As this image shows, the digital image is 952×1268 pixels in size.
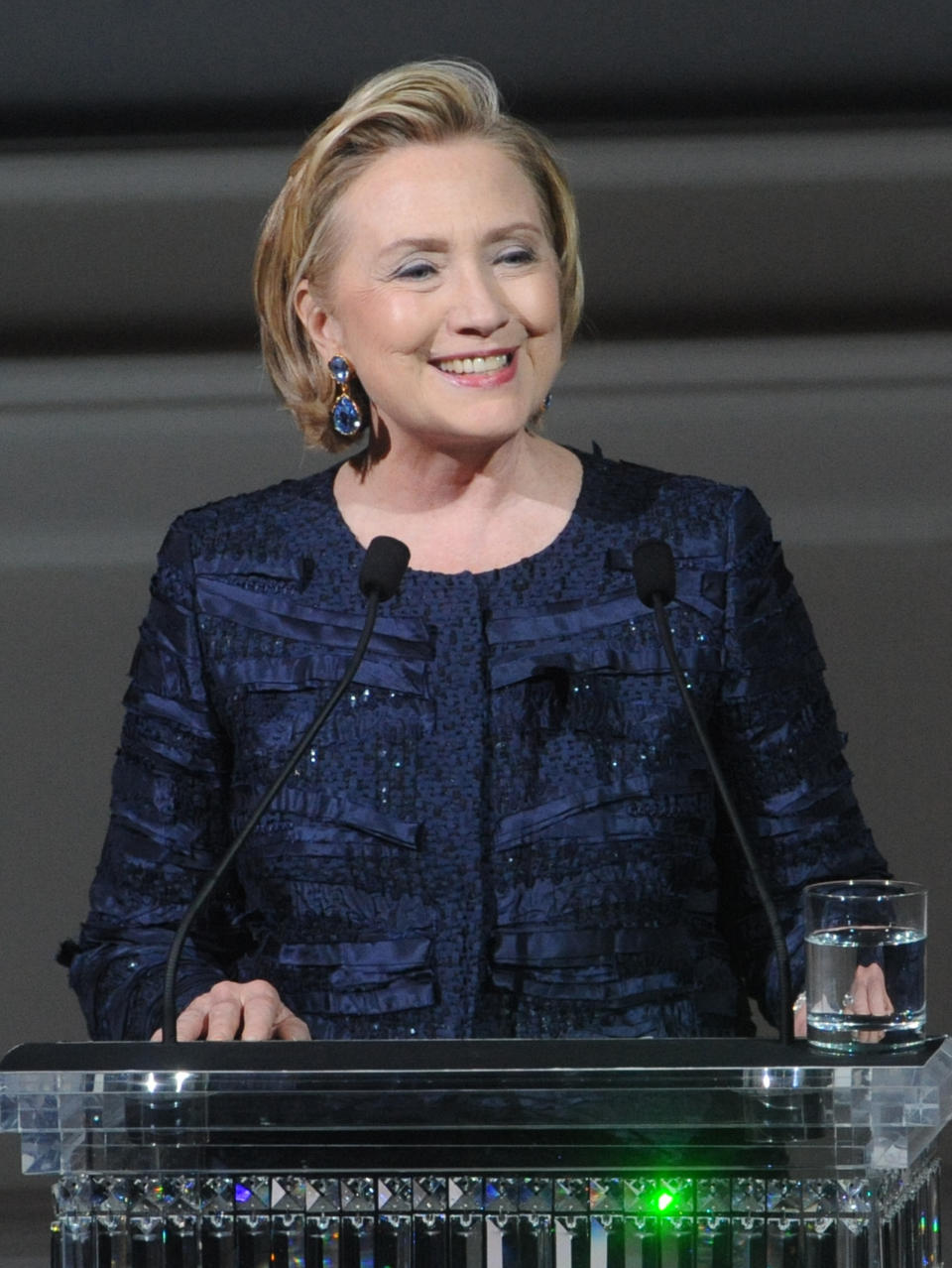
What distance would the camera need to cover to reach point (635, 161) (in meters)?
2.22

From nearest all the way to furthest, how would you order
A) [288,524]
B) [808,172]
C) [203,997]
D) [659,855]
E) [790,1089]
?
[790,1089] → [203,997] → [659,855] → [288,524] → [808,172]

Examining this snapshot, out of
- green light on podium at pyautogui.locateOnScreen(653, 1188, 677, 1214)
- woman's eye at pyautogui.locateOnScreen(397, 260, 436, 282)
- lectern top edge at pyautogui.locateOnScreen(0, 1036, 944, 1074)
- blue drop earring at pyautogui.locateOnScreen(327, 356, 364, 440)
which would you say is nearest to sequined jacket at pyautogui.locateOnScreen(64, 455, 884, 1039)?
blue drop earring at pyautogui.locateOnScreen(327, 356, 364, 440)

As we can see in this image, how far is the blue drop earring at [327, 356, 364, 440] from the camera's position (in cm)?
175

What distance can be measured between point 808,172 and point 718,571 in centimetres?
70

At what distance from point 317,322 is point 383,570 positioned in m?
0.46

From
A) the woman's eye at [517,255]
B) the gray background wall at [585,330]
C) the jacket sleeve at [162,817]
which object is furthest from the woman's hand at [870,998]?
the gray background wall at [585,330]

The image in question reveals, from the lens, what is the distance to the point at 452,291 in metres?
1.64

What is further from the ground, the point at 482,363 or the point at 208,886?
the point at 482,363

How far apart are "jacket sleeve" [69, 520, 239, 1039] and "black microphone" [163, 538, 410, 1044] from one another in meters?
0.31

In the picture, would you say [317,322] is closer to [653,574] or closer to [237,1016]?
[653,574]

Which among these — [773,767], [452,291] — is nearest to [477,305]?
[452,291]

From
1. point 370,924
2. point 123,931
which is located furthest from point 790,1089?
point 123,931

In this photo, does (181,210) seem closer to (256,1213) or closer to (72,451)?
(72,451)

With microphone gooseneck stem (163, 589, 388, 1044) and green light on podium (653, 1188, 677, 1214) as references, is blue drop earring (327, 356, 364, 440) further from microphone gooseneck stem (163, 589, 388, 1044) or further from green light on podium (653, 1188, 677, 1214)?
green light on podium (653, 1188, 677, 1214)
